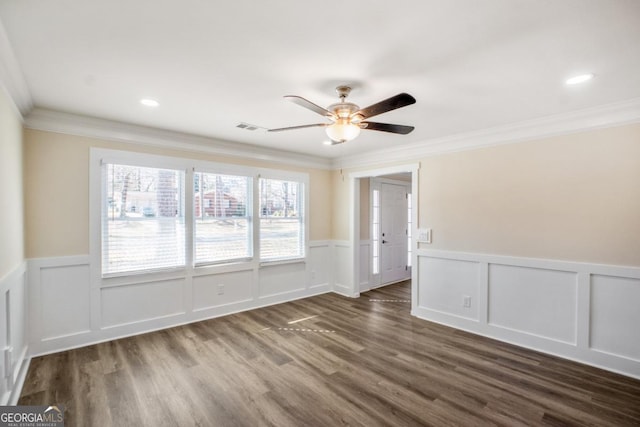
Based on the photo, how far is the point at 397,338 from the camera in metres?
3.57

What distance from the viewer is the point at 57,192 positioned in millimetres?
3152

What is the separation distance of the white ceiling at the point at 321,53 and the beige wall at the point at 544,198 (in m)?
0.49

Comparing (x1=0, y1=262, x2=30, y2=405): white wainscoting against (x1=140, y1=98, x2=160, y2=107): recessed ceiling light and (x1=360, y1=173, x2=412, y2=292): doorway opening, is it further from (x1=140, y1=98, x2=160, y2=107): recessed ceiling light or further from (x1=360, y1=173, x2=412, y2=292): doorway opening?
(x1=360, y1=173, x2=412, y2=292): doorway opening

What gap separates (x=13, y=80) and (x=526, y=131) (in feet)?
15.5

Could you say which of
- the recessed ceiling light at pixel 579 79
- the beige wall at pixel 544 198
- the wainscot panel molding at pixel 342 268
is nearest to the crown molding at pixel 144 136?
the wainscot panel molding at pixel 342 268

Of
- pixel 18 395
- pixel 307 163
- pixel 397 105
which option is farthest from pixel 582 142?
pixel 18 395

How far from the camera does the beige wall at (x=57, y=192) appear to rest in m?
3.02

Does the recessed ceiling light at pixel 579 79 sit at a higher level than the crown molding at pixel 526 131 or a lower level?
higher

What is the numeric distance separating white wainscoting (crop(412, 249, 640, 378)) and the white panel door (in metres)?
1.84

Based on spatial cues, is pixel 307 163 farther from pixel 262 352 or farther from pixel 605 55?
pixel 605 55

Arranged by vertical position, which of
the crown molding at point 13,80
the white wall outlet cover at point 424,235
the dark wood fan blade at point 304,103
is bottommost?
the white wall outlet cover at point 424,235

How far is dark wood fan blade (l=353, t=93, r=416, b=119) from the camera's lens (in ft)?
6.29

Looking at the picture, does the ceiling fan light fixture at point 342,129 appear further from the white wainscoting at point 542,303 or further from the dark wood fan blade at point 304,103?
the white wainscoting at point 542,303

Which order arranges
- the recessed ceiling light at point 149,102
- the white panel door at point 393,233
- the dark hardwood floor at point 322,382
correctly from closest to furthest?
the dark hardwood floor at point 322,382, the recessed ceiling light at point 149,102, the white panel door at point 393,233
